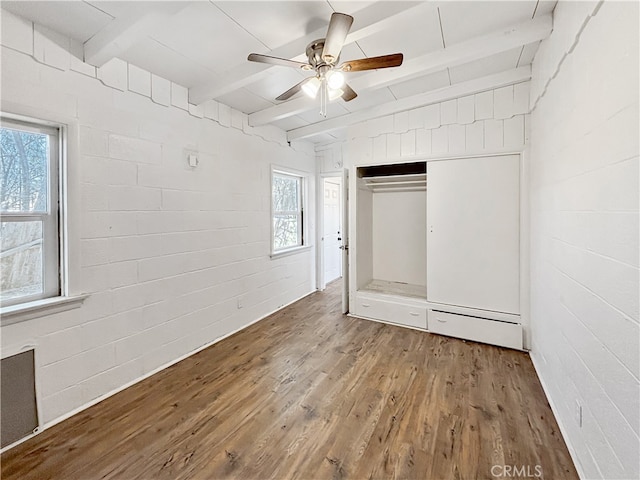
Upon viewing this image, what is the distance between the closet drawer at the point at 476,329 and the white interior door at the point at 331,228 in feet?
9.04

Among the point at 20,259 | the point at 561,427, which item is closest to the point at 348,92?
the point at 20,259

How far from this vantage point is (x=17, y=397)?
1.88m

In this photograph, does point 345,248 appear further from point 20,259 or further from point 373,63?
point 20,259

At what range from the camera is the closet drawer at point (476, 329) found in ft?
9.93

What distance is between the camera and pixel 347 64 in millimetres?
1935

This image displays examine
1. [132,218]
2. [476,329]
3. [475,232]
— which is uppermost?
[132,218]

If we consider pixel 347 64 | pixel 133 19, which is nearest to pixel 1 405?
pixel 133 19

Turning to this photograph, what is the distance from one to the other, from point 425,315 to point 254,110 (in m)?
3.30

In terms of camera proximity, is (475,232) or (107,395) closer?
(107,395)

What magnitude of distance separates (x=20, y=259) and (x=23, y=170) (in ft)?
1.97

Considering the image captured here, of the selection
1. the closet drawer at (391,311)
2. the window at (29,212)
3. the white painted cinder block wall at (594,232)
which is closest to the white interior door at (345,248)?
the closet drawer at (391,311)

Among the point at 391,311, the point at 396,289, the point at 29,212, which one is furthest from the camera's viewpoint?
the point at 396,289

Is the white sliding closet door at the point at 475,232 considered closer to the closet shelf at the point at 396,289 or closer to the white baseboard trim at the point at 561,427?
the closet shelf at the point at 396,289

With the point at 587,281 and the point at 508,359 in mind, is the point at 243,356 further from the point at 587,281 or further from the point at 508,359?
the point at 587,281
